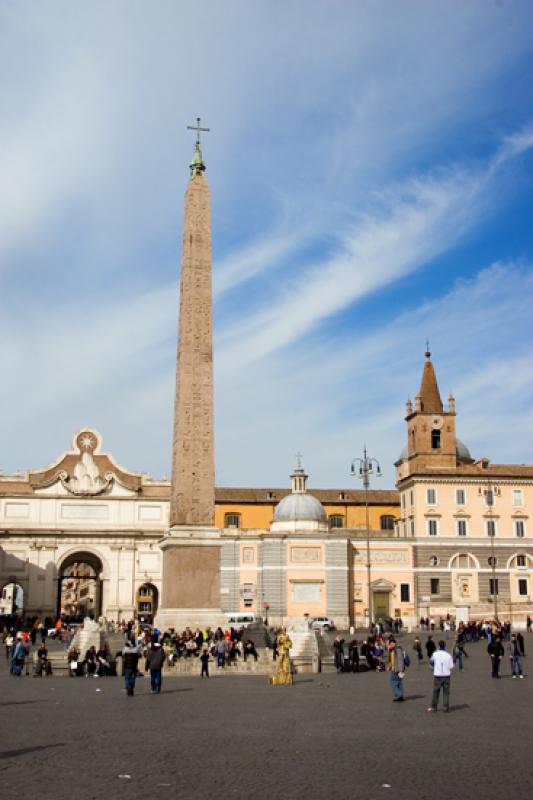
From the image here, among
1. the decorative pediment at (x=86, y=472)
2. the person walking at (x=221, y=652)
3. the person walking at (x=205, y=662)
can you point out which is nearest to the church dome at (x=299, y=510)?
the decorative pediment at (x=86, y=472)

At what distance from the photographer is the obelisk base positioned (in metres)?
25.8

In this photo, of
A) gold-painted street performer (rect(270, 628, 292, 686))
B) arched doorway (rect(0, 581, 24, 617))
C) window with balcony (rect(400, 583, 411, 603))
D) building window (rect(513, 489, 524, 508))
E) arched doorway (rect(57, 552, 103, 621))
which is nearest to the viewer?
gold-painted street performer (rect(270, 628, 292, 686))

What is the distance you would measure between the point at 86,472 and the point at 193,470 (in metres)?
32.3

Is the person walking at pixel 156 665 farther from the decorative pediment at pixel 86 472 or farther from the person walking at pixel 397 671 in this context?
the decorative pediment at pixel 86 472

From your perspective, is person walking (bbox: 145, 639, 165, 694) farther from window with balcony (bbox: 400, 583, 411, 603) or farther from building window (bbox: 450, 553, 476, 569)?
building window (bbox: 450, 553, 476, 569)

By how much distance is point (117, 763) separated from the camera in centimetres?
938

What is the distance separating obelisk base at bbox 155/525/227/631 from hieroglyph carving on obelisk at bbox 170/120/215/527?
70 centimetres

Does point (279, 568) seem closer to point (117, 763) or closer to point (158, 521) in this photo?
point (158, 521)

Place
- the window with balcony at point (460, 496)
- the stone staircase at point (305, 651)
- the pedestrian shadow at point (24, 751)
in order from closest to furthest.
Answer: the pedestrian shadow at point (24, 751)
the stone staircase at point (305, 651)
the window with balcony at point (460, 496)

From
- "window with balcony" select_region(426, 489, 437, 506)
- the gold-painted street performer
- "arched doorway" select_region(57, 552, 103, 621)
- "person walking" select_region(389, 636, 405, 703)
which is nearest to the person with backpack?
"person walking" select_region(389, 636, 405, 703)

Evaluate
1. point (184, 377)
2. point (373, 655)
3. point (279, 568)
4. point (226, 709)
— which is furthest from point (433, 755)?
point (279, 568)

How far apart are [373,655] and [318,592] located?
26.3 m

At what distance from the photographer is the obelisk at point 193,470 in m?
25.5

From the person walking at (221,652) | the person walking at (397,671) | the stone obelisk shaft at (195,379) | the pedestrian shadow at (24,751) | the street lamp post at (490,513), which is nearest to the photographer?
the pedestrian shadow at (24,751)
